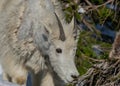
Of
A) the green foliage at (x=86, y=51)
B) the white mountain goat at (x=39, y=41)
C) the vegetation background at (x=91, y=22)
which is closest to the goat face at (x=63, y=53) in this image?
the white mountain goat at (x=39, y=41)

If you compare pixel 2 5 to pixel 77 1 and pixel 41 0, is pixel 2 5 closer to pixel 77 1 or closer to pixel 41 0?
pixel 41 0

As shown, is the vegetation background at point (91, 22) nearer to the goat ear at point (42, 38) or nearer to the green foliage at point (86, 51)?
the green foliage at point (86, 51)

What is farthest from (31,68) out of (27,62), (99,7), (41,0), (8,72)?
(99,7)

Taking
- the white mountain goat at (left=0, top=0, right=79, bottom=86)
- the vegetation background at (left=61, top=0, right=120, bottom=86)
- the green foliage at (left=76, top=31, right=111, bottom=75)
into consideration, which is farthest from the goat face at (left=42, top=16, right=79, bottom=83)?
the vegetation background at (left=61, top=0, right=120, bottom=86)

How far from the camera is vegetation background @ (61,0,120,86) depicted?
6.97 meters

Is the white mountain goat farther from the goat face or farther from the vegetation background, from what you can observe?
the vegetation background

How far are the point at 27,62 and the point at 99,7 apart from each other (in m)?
2.59

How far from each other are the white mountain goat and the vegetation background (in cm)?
129

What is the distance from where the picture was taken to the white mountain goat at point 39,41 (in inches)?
206

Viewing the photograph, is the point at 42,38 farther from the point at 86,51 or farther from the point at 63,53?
the point at 86,51

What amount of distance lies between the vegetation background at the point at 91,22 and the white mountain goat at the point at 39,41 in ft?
4.24

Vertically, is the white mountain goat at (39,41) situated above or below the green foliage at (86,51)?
above

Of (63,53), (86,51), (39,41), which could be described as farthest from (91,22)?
(39,41)

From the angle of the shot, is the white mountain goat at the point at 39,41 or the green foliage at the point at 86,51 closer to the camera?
the white mountain goat at the point at 39,41
